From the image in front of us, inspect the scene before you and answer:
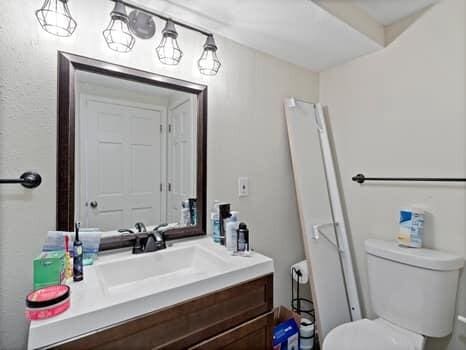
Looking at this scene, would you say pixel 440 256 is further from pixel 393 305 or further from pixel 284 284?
pixel 284 284

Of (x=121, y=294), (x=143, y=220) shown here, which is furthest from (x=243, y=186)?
(x=121, y=294)

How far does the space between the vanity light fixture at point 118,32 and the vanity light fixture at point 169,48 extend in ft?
0.50

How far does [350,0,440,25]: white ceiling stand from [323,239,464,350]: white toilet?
1.43 meters

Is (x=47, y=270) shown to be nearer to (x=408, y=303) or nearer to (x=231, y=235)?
(x=231, y=235)

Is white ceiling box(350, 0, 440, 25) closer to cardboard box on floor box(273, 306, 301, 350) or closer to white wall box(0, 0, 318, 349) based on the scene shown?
white wall box(0, 0, 318, 349)

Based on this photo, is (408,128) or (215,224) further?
(408,128)

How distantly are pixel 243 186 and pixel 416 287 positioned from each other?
A: 1.09 metres

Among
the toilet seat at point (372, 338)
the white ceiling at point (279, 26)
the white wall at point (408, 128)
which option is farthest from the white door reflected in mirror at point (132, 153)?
the white wall at point (408, 128)

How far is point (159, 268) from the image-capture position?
1.21 metres

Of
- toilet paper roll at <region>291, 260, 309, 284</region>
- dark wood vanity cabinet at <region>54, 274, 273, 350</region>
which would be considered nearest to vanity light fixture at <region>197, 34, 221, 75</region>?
dark wood vanity cabinet at <region>54, 274, 273, 350</region>

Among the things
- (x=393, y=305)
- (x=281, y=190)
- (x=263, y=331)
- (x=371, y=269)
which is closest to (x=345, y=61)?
(x=281, y=190)

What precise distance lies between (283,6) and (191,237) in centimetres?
127

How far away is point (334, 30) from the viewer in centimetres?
148

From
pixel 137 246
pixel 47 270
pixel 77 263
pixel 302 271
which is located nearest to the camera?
pixel 47 270
